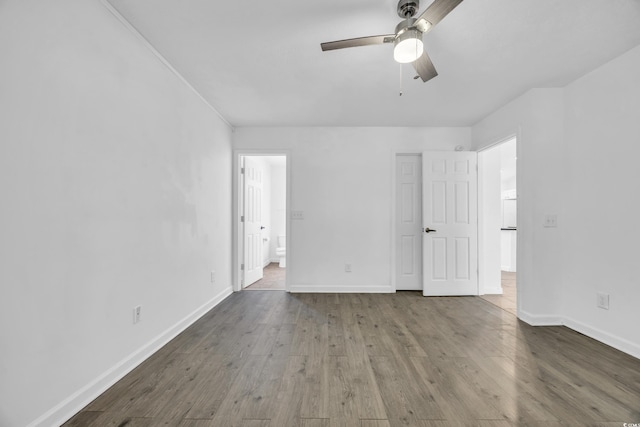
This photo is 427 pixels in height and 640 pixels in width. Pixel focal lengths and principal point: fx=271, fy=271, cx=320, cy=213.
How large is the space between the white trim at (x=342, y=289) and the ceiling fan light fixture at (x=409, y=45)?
304 cm

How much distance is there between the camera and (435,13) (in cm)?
143

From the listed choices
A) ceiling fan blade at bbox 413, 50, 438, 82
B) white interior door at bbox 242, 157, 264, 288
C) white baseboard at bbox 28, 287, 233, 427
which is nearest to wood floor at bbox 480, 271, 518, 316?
ceiling fan blade at bbox 413, 50, 438, 82

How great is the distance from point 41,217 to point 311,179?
2980 mm

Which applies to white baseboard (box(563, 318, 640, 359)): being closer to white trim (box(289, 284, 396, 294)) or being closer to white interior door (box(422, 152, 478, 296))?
white interior door (box(422, 152, 478, 296))

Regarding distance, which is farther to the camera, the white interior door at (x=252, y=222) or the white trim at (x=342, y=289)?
the white interior door at (x=252, y=222)

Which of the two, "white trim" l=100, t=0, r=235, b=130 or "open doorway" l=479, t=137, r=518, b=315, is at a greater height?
"white trim" l=100, t=0, r=235, b=130

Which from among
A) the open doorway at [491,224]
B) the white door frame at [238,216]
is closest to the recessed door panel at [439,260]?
the open doorway at [491,224]

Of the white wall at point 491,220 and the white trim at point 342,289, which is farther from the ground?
the white wall at point 491,220

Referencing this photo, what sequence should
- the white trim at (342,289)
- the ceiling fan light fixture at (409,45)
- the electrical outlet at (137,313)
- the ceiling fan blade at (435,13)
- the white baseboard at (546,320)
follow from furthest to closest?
the white trim at (342,289) < the white baseboard at (546,320) < the electrical outlet at (137,313) < the ceiling fan light fixture at (409,45) < the ceiling fan blade at (435,13)

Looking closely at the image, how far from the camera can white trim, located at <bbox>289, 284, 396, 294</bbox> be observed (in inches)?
155

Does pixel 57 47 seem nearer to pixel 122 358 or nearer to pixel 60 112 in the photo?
pixel 60 112

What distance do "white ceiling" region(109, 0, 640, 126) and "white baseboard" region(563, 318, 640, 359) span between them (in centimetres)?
233

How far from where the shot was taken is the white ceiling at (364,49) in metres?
1.73

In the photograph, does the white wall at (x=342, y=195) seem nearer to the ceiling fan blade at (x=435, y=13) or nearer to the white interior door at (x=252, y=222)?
the white interior door at (x=252, y=222)
